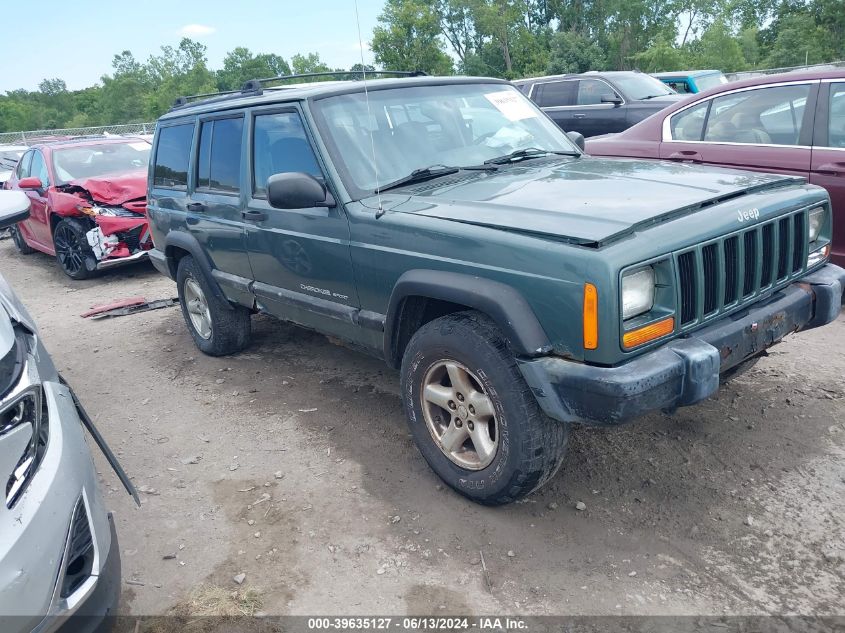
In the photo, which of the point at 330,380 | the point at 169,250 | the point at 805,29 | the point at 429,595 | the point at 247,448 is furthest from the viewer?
the point at 805,29

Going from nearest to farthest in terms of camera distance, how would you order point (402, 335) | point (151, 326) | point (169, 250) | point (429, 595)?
point (429, 595), point (402, 335), point (169, 250), point (151, 326)

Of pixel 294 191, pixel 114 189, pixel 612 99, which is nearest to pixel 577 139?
pixel 294 191

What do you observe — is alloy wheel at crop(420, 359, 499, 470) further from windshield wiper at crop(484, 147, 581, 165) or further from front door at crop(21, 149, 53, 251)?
front door at crop(21, 149, 53, 251)

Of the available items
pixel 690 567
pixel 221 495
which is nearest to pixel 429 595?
pixel 690 567

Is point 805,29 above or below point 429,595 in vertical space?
above

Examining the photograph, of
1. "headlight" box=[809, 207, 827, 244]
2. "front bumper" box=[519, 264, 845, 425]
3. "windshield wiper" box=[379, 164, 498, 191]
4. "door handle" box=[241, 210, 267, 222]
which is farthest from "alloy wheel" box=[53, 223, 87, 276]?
"headlight" box=[809, 207, 827, 244]

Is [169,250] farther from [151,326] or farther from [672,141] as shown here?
[672,141]

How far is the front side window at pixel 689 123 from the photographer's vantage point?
590 cm

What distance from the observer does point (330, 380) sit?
4879mm

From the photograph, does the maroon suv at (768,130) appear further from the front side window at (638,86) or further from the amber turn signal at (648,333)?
the front side window at (638,86)

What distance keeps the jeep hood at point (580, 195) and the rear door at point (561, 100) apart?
8.64 m

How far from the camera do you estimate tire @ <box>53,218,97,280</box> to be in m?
8.57

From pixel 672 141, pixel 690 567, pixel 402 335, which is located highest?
pixel 672 141

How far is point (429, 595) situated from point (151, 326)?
4.88 m
